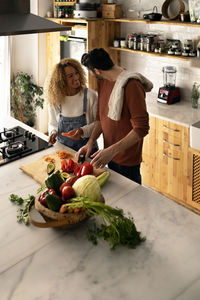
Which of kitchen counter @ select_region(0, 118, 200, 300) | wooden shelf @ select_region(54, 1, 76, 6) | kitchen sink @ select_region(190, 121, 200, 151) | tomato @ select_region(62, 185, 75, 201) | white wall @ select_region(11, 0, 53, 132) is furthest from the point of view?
white wall @ select_region(11, 0, 53, 132)

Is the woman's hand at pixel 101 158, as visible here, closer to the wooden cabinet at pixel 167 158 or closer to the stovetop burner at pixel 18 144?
the stovetop burner at pixel 18 144

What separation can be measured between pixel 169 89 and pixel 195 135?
85cm

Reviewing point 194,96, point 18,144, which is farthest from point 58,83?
point 194,96

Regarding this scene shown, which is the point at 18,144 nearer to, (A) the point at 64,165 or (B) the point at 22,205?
(A) the point at 64,165

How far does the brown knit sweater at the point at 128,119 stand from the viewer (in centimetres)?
243

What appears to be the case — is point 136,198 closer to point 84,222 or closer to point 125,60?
point 84,222

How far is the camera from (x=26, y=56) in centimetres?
564

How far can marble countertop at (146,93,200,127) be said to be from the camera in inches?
144

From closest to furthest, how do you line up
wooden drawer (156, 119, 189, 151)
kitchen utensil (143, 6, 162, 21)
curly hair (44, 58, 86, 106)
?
curly hair (44, 58, 86, 106) < wooden drawer (156, 119, 189, 151) < kitchen utensil (143, 6, 162, 21)

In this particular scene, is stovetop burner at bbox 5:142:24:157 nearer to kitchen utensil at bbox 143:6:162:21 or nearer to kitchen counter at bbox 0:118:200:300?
kitchen counter at bbox 0:118:200:300

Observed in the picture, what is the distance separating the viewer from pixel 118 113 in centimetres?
255

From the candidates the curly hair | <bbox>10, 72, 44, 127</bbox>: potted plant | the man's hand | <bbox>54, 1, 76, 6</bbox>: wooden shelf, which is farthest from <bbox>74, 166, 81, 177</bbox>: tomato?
<bbox>10, 72, 44, 127</bbox>: potted plant

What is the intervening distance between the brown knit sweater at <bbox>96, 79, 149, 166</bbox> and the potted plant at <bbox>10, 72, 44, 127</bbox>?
2911 millimetres

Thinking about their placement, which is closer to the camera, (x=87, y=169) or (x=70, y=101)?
(x=87, y=169)
